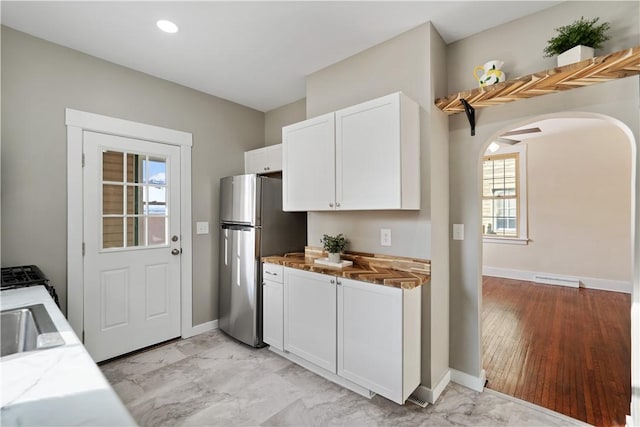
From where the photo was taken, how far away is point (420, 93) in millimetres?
2162

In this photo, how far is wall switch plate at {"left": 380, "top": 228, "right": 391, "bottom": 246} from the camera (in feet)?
7.60

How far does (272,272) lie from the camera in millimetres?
2693

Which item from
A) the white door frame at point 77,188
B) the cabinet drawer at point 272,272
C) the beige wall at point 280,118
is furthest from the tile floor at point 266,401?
the beige wall at point 280,118

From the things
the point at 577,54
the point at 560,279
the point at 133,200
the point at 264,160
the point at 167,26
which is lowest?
the point at 560,279

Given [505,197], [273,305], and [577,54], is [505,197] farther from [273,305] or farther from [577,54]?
[273,305]

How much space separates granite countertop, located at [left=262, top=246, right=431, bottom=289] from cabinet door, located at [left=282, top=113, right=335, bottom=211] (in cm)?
47

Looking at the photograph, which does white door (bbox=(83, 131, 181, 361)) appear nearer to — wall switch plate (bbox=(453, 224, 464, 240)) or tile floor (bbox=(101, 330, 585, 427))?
tile floor (bbox=(101, 330, 585, 427))

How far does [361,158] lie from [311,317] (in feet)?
4.17

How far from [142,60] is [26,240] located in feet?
5.59

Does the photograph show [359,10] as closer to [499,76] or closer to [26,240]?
[499,76]

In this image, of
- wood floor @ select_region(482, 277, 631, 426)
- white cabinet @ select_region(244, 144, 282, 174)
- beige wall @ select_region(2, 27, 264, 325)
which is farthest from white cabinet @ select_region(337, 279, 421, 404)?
beige wall @ select_region(2, 27, 264, 325)

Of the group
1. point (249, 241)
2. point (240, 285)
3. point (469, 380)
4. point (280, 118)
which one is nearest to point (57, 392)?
point (249, 241)

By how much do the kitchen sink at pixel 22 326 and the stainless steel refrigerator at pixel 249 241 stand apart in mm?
1639

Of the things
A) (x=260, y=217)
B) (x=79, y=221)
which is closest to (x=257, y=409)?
(x=260, y=217)
